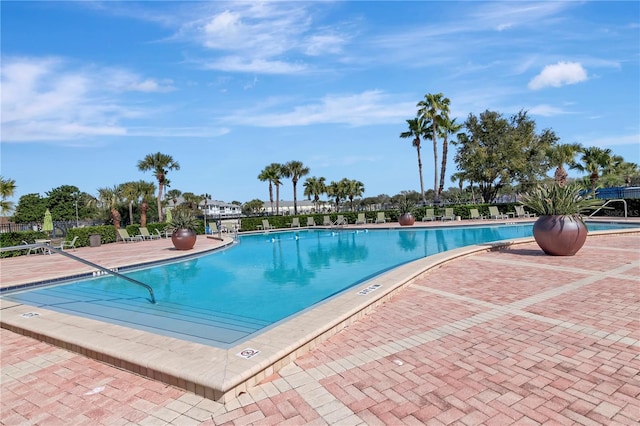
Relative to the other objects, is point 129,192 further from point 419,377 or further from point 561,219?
point 419,377

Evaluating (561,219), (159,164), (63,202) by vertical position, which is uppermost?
(159,164)

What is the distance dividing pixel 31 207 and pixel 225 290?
68.0 meters

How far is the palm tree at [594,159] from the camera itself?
90.5 ft

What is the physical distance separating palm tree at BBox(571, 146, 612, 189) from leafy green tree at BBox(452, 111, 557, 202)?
101 inches

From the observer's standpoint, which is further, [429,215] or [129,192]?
[129,192]

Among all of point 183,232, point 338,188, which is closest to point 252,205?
point 338,188

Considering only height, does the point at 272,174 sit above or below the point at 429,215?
above

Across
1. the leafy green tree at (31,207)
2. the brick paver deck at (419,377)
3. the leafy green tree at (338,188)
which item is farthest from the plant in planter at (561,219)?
the leafy green tree at (31,207)

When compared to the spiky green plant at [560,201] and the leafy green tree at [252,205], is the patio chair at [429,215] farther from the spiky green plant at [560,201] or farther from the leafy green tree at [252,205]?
the leafy green tree at [252,205]

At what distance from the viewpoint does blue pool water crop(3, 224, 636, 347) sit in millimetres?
5656

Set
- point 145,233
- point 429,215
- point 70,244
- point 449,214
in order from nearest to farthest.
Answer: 1. point 70,244
2. point 145,233
3. point 449,214
4. point 429,215

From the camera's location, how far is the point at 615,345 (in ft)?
11.9

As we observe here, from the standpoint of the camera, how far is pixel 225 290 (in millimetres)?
8359

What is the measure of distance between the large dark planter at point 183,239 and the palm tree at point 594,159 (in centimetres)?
2903
